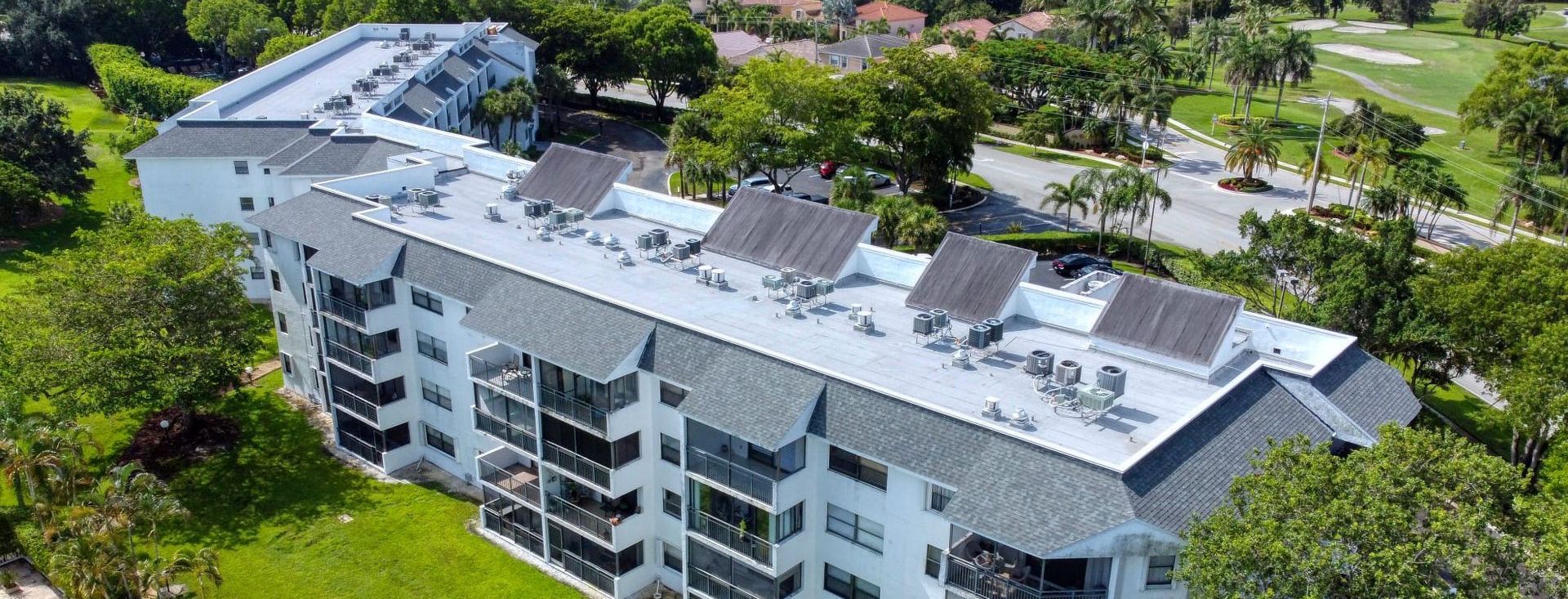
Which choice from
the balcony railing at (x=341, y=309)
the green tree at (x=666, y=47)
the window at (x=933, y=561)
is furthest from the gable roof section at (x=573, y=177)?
the green tree at (x=666, y=47)

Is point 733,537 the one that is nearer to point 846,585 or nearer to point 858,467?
point 846,585

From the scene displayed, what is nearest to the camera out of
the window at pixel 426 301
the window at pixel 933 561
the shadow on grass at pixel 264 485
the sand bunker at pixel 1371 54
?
the window at pixel 933 561

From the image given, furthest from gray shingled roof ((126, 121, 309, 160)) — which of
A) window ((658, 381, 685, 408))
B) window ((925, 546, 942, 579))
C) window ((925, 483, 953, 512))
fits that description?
window ((925, 546, 942, 579))

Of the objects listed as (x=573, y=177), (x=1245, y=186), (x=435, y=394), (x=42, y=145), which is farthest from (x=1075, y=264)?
(x=42, y=145)

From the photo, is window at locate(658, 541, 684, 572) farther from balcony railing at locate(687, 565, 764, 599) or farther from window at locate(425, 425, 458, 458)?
window at locate(425, 425, 458, 458)

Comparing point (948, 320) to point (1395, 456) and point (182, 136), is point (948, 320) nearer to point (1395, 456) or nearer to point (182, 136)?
point (1395, 456)

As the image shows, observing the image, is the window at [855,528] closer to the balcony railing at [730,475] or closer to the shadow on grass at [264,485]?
the balcony railing at [730,475]

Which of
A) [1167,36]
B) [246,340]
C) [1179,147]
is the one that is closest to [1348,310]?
[246,340]
